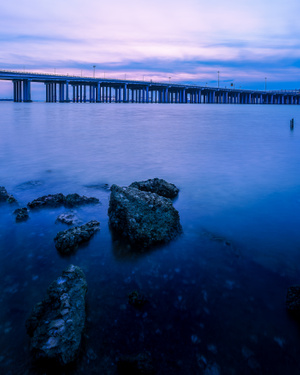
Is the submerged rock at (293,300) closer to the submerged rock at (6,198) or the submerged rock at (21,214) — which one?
the submerged rock at (21,214)

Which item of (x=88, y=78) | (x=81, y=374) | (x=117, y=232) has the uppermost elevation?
(x=88, y=78)

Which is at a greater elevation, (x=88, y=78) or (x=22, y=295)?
(x=88, y=78)

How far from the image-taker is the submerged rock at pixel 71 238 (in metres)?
4.59

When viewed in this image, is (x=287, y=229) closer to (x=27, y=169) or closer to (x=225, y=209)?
(x=225, y=209)

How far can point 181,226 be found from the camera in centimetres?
550

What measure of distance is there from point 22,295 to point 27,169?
7352 mm

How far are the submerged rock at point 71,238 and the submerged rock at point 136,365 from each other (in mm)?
2196

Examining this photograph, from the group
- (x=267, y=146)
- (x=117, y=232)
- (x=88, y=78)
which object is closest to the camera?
(x=117, y=232)

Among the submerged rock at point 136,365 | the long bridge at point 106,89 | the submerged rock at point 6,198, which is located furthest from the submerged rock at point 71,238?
the long bridge at point 106,89

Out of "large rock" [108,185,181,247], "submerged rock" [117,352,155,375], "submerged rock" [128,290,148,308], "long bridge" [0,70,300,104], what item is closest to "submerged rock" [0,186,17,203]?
"large rock" [108,185,181,247]

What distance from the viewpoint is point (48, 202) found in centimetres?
654

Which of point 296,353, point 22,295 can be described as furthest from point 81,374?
point 296,353

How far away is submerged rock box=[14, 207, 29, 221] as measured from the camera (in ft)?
18.8

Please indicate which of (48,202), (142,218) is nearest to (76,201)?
(48,202)
